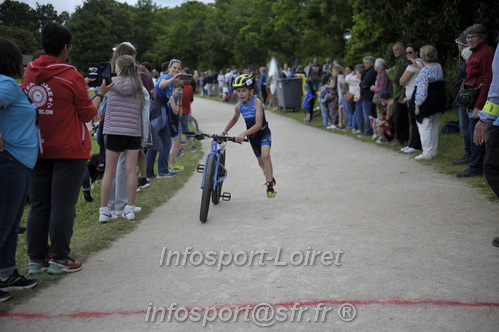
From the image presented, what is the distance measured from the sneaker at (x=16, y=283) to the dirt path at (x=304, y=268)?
15 centimetres

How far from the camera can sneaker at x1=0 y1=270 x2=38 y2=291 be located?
4.82m

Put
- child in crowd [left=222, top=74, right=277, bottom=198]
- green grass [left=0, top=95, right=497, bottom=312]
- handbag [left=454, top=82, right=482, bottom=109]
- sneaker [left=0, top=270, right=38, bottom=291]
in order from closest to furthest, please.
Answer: sneaker [left=0, top=270, right=38, bottom=291]
green grass [left=0, top=95, right=497, bottom=312]
child in crowd [left=222, top=74, right=277, bottom=198]
handbag [left=454, top=82, right=482, bottom=109]

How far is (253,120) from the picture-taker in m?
8.44

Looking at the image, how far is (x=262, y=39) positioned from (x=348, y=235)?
4970 centimetres

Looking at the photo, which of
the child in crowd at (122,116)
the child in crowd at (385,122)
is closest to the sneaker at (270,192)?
the child in crowd at (122,116)

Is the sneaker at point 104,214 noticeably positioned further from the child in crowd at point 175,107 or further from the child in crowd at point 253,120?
the child in crowd at point 175,107

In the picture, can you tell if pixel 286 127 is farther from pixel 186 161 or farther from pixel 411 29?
pixel 186 161

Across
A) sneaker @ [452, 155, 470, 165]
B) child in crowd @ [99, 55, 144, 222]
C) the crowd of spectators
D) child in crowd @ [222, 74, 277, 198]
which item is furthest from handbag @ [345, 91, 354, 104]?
child in crowd @ [99, 55, 144, 222]

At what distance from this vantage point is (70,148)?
17.4ft

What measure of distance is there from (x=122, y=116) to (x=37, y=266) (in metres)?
2.41

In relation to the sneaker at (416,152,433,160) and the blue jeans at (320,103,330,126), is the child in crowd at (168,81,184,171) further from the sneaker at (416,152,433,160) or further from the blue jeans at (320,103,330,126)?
the blue jeans at (320,103,330,126)

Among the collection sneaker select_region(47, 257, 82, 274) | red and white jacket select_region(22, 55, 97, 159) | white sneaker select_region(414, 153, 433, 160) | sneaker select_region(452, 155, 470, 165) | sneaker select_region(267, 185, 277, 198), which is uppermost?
red and white jacket select_region(22, 55, 97, 159)

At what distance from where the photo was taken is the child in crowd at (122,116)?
7.22 metres

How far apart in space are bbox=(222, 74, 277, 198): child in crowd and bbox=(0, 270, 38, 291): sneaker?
3.71 meters
